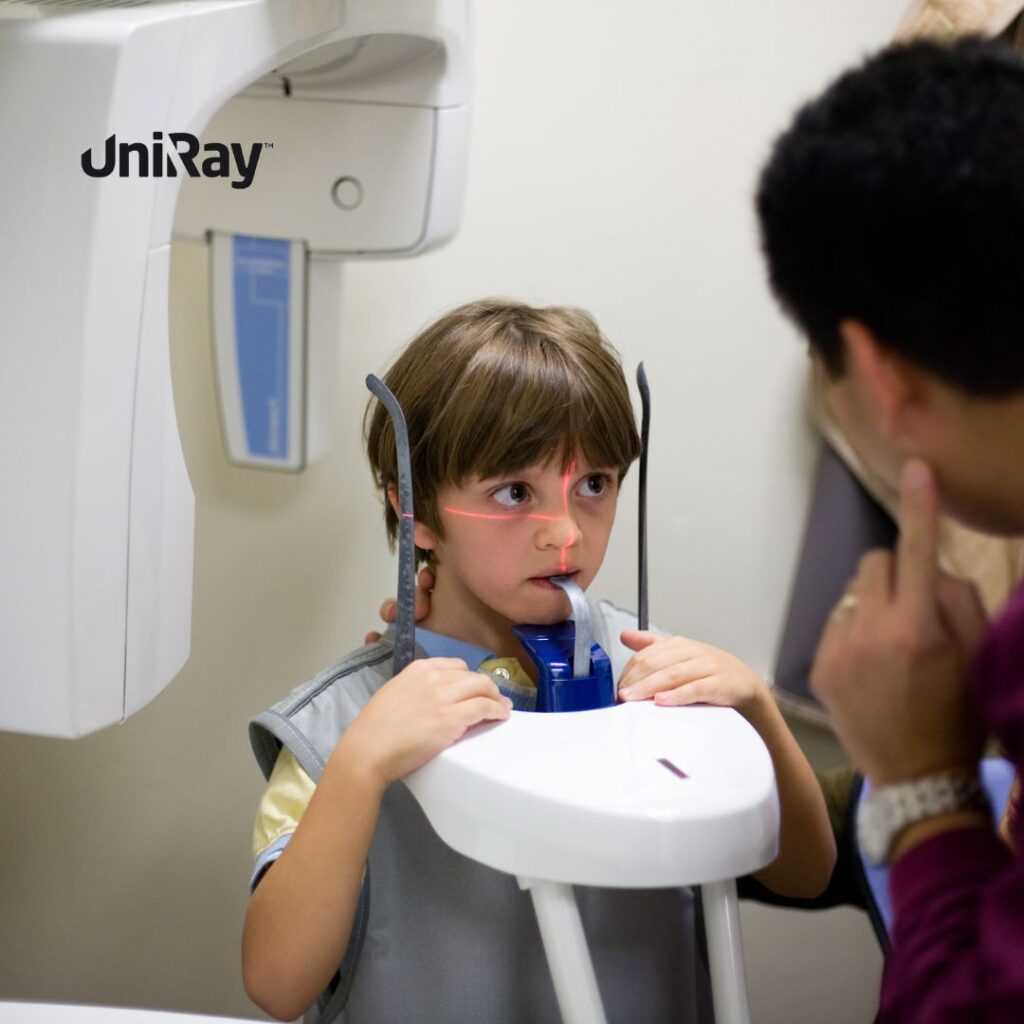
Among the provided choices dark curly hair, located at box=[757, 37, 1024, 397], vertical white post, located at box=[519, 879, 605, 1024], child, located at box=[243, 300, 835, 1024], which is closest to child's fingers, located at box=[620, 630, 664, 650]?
child, located at box=[243, 300, 835, 1024]

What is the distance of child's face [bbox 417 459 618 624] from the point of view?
0.83 m

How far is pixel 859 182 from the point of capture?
49 cm

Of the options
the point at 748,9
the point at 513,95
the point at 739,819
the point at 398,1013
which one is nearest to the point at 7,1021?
the point at 398,1013

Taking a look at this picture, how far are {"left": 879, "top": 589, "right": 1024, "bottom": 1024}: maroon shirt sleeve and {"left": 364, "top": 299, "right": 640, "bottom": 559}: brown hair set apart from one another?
0.37 meters

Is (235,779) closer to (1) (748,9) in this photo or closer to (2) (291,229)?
(2) (291,229)

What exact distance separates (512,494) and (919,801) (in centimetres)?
36

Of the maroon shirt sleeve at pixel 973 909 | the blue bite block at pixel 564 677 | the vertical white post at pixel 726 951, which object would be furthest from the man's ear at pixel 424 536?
the maroon shirt sleeve at pixel 973 909

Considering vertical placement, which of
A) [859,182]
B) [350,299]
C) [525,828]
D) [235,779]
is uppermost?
[859,182]

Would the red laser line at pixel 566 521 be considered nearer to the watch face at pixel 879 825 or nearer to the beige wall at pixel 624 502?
the watch face at pixel 879 825

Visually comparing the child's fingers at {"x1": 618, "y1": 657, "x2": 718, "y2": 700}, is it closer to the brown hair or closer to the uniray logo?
the brown hair

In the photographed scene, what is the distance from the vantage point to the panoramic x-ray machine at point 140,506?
2.03 feet

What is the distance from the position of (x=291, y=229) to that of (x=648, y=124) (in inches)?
13.6

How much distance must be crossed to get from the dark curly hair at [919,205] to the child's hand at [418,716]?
285 mm

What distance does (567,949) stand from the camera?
65cm
